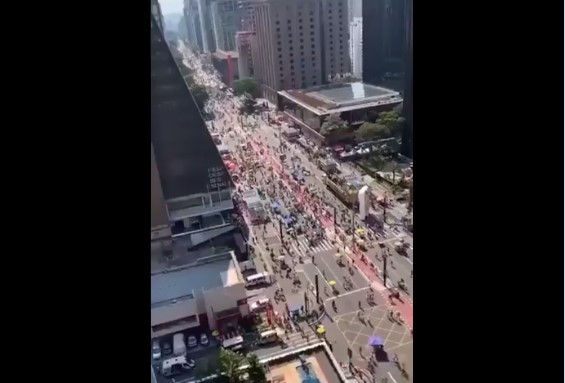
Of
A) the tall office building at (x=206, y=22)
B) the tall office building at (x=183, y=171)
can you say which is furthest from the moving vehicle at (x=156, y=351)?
the tall office building at (x=206, y=22)


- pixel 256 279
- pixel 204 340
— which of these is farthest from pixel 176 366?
pixel 256 279

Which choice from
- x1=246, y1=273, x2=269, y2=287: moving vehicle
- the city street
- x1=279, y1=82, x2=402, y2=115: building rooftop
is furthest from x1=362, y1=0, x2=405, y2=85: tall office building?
x1=246, y1=273, x2=269, y2=287: moving vehicle

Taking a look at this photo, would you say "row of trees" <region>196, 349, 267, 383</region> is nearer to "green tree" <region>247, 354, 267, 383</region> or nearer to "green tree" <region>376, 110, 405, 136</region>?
"green tree" <region>247, 354, 267, 383</region>

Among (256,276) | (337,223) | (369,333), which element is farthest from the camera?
(337,223)

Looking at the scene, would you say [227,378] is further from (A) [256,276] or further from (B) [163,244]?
(B) [163,244]

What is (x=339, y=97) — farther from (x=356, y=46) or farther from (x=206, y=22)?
(x=206, y=22)

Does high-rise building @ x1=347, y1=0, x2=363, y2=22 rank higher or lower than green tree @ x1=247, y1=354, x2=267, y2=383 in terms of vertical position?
higher

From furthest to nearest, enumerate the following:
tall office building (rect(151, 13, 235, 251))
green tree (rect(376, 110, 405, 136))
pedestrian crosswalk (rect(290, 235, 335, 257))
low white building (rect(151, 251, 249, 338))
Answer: green tree (rect(376, 110, 405, 136)) < tall office building (rect(151, 13, 235, 251)) < pedestrian crosswalk (rect(290, 235, 335, 257)) < low white building (rect(151, 251, 249, 338))
